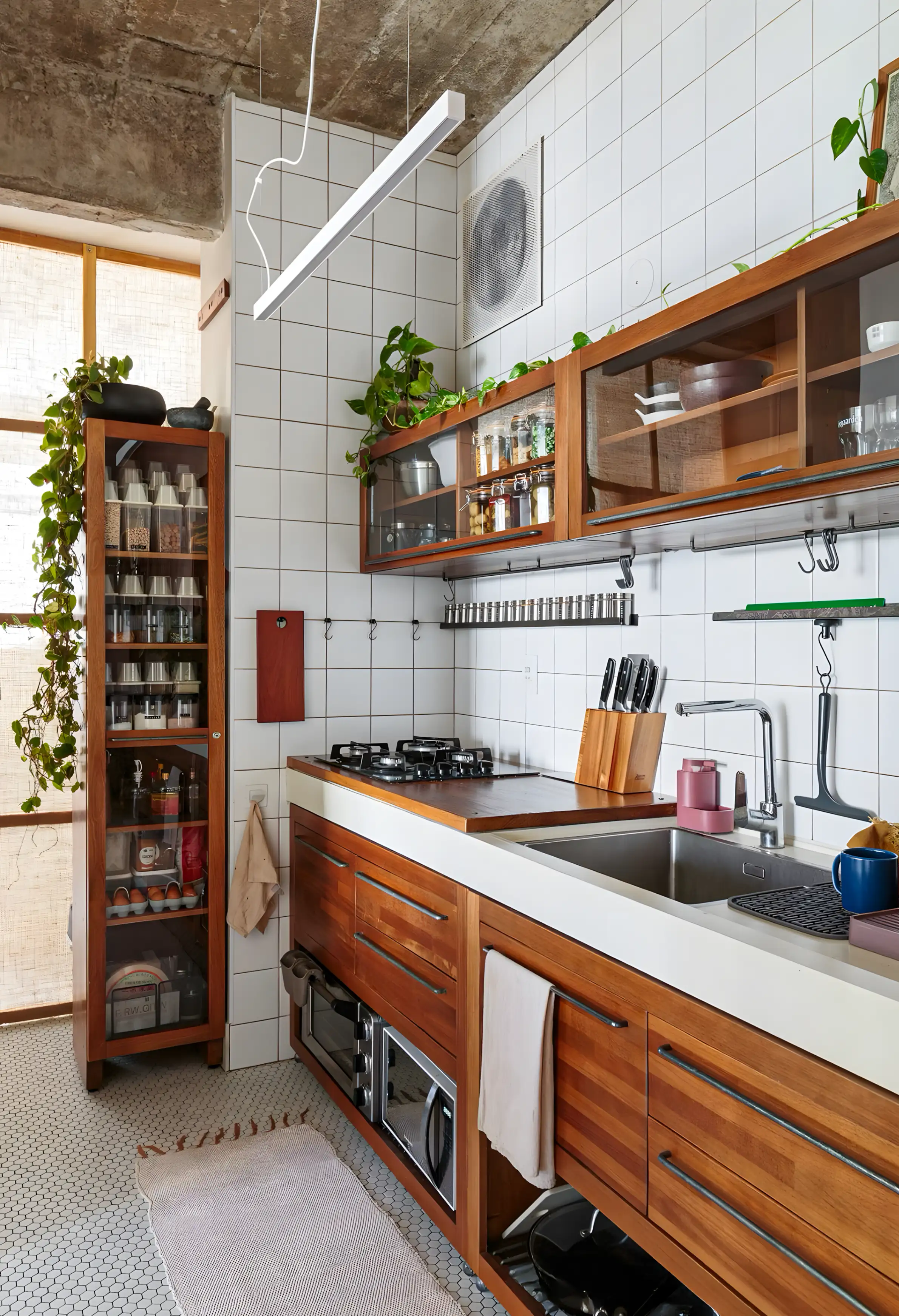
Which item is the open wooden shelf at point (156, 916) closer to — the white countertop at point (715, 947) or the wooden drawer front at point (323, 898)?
the wooden drawer front at point (323, 898)

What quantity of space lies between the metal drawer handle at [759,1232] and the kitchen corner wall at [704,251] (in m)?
0.78

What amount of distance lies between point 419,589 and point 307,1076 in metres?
1.69

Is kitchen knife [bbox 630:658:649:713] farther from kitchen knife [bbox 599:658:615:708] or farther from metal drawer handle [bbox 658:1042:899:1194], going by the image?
metal drawer handle [bbox 658:1042:899:1194]

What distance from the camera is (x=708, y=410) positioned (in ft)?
5.47

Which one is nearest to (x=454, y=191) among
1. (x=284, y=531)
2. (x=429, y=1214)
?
(x=284, y=531)

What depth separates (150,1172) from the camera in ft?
7.86

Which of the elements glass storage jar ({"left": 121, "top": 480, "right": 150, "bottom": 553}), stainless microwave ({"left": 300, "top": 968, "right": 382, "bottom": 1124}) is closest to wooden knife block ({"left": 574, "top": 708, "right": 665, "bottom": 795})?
stainless microwave ({"left": 300, "top": 968, "right": 382, "bottom": 1124})

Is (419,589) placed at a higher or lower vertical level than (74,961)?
higher

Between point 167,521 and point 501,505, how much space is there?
120 cm

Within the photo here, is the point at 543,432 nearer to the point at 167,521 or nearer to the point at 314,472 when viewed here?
the point at 314,472

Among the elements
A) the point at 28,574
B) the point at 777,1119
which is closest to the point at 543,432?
the point at 777,1119

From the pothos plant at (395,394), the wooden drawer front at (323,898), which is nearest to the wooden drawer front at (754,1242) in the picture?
the wooden drawer front at (323,898)

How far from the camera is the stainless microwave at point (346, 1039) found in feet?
7.95

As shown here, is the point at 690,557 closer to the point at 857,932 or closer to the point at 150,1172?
the point at 857,932
